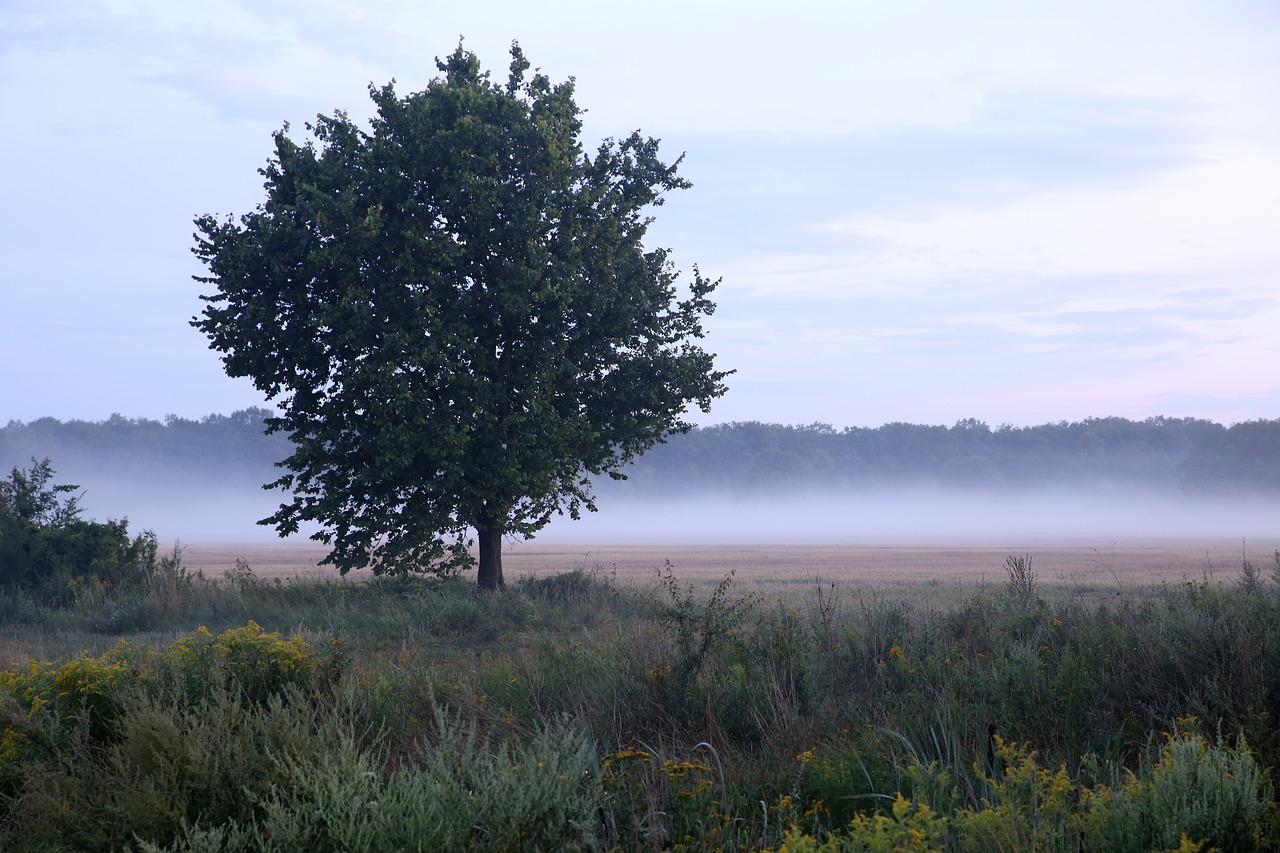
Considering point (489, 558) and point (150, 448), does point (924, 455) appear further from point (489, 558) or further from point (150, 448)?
point (489, 558)

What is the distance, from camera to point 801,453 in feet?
485

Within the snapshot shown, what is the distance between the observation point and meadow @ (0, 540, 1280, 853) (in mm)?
4637

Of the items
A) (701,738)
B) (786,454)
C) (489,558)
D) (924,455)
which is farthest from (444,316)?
(924,455)

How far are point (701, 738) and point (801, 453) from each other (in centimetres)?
14210

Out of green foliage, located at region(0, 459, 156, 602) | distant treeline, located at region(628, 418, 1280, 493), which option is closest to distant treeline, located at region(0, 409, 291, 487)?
distant treeline, located at region(628, 418, 1280, 493)

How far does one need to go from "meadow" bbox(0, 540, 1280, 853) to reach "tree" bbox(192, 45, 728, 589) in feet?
21.7

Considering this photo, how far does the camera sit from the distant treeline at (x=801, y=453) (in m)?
143

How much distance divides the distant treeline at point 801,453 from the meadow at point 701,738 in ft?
413

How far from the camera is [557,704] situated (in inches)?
331

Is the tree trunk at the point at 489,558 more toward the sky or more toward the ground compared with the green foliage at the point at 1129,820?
more toward the sky

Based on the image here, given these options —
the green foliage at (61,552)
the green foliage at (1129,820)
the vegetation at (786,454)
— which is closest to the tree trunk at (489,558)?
the green foliage at (61,552)

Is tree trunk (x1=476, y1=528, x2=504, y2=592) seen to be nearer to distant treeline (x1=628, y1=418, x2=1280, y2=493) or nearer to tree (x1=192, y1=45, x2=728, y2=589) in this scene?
tree (x1=192, y1=45, x2=728, y2=589)

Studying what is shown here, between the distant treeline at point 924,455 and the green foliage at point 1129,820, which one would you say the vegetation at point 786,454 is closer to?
the distant treeline at point 924,455

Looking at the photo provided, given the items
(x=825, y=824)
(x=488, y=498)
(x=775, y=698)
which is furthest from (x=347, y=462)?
(x=825, y=824)
